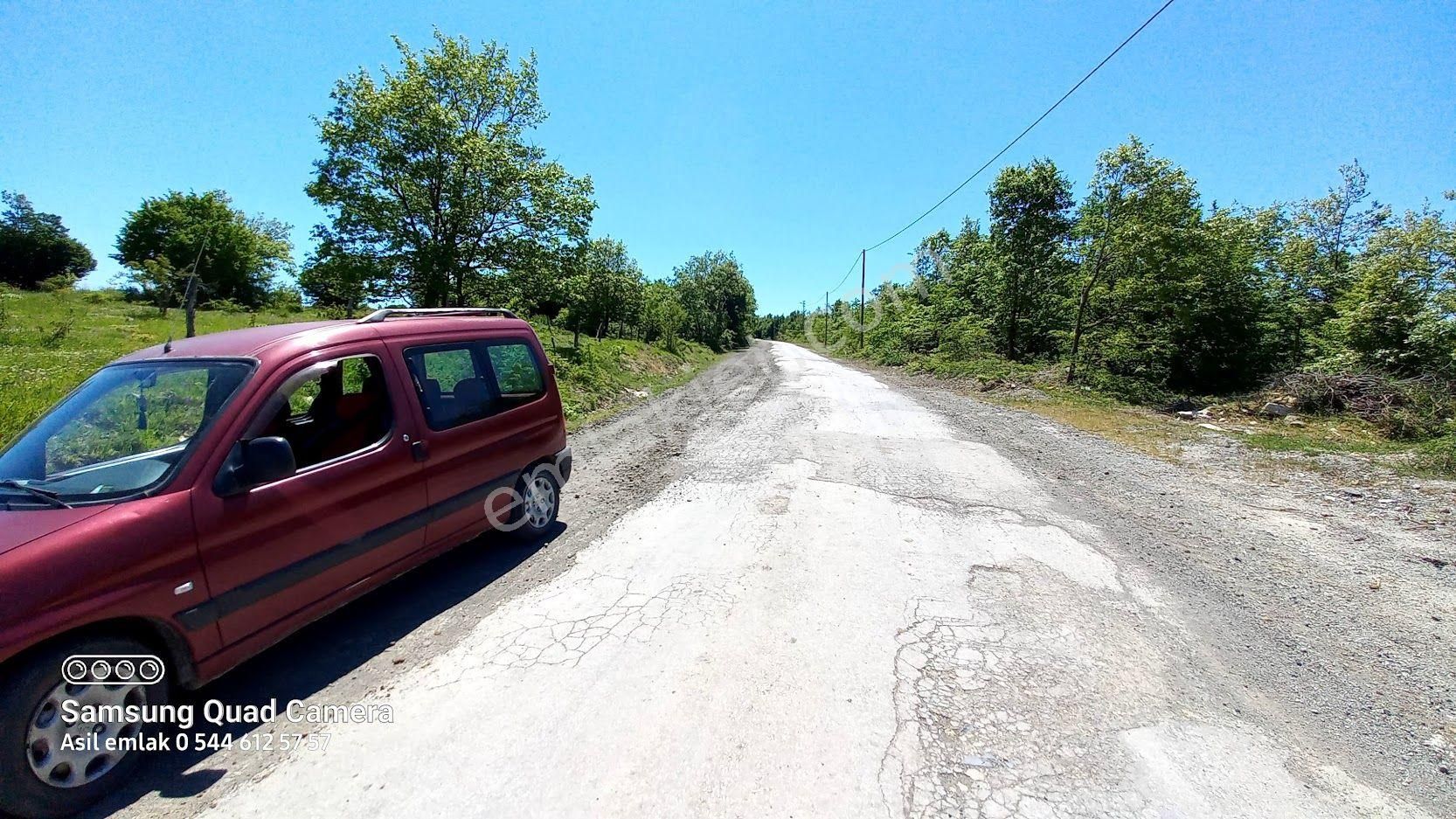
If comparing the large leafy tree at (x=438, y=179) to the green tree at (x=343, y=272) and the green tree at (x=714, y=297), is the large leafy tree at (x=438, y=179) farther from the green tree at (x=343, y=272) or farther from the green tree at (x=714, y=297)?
the green tree at (x=714, y=297)

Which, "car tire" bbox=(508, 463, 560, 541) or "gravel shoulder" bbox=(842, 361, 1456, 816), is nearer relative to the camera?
"gravel shoulder" bbox=(842, 361, 1456, 816)

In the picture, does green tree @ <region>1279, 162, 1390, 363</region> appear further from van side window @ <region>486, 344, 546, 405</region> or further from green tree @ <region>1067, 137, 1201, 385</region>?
van side window @ <region>486, 344, 546, 405</region>

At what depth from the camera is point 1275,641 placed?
312 cm

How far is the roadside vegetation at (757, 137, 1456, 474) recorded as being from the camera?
9500mm

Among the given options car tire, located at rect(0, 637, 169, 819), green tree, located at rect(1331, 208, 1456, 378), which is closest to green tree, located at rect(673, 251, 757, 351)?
green tree, located at rect(1331, 208, 1456, 378)

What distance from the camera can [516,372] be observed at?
452 centimetres

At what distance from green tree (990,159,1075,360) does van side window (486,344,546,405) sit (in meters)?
21.2

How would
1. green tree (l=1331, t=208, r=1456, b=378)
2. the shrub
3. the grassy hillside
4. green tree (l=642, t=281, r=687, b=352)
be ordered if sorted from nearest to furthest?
1. the grassy hillside
2. the shrub
3. green tree (l=1331, t=208, r=1456, b=378)
4. green tree (l=642, t=281, r=687, b=352)

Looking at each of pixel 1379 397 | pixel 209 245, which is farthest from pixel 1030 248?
pixel 209 245

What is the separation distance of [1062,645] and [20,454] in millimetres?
5763

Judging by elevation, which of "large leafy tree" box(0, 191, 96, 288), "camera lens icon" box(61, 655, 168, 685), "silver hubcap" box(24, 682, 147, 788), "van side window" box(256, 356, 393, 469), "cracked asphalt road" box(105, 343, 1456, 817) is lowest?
"cracked asphalt road" box(105, 343, 1456, 817)

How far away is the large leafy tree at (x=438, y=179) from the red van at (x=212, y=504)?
39.6 feet

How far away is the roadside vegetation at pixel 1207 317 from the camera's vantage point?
374 inches

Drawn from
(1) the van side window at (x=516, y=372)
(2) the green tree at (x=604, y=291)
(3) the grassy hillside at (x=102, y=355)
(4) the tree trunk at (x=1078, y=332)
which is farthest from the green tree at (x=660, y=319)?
(1) the van side window at (x=516, y=372)
